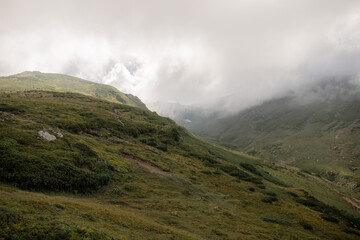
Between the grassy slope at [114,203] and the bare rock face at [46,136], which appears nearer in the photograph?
the grassy slope at [114,203]

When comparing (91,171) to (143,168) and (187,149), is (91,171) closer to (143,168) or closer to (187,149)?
(143,168)

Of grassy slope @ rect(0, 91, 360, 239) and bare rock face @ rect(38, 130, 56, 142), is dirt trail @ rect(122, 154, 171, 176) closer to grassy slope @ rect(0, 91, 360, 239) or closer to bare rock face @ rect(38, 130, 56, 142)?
grassy slope @ rect(0, 91, 360, 239)

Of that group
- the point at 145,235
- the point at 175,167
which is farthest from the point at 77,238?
the point at 175,167

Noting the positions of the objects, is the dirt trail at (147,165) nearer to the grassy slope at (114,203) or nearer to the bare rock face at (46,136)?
the grassy slope at (114,203)

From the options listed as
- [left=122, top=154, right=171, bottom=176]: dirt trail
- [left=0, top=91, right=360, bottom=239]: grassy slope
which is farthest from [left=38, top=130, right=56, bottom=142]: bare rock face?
[left=122, top=154, right=171, bottom=176]: dirt trail

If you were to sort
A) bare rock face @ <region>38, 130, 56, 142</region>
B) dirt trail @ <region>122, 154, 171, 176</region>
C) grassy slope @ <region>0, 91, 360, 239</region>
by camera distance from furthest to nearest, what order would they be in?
1. dirt trail @ <region>122, 154, 171, 176</region>
2. bare rock face @ <region>38, 130, 56, 142</region>
3. grassy slope @ <region>0, 91, 360, 239</region>

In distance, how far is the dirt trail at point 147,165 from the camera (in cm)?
4325

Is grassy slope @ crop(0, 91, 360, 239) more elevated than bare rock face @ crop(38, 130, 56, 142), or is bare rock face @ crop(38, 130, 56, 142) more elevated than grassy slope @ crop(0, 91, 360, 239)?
bare rock face @ crop(38, 130, 56, 142)

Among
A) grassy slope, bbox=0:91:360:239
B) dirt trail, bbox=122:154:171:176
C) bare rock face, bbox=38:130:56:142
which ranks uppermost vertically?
bare rock face, bbox=38:130:56:142

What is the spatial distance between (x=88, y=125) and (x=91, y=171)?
35.9 metres

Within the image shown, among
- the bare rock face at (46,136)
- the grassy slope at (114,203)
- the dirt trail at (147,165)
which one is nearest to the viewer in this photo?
the grassy slope at (114,203)

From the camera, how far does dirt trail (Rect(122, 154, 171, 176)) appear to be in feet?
142

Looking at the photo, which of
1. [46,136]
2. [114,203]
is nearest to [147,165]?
[114,203]

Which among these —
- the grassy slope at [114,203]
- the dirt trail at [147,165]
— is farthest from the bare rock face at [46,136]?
the dirt trail at [147,165]
